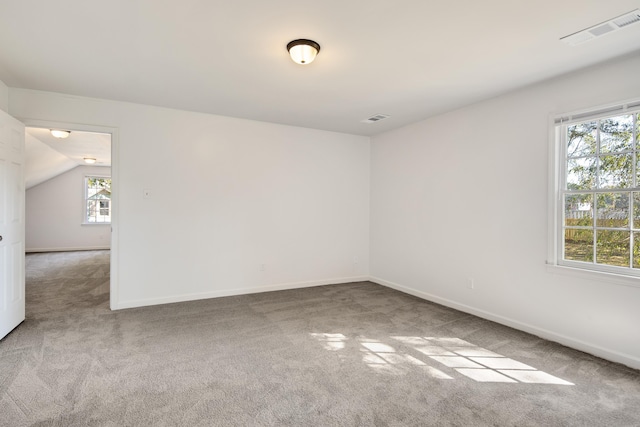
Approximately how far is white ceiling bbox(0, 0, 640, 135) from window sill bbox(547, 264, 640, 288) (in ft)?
5.86

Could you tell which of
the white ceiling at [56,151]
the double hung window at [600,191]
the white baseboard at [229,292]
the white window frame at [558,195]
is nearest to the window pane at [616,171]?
the double hung window at [600,191]

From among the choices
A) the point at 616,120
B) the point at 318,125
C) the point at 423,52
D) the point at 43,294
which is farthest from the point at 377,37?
the point at 43,294

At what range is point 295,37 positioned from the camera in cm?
242

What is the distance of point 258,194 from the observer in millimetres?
Answer: 4750

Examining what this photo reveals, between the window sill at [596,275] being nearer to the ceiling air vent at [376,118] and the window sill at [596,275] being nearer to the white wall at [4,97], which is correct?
the ceiling air vent at [376,118]

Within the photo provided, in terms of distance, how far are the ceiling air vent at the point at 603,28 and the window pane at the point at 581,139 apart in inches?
35.0

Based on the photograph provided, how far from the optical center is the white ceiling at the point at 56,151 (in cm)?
566

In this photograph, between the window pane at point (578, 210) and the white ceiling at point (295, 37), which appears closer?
the white ceiling at point (295, 37)

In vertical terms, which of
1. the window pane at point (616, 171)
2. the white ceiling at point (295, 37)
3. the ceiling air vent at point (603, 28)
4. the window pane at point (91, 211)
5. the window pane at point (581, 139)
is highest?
the white ceiling at point (295, 37)

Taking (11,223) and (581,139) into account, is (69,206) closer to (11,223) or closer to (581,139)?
(11,223)

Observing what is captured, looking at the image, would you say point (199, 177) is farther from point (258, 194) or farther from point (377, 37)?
point (377, 37)

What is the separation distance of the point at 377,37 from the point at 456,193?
2.35 meters

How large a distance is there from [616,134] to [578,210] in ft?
2.31

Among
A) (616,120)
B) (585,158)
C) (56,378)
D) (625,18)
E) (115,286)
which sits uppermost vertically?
(625,18)
